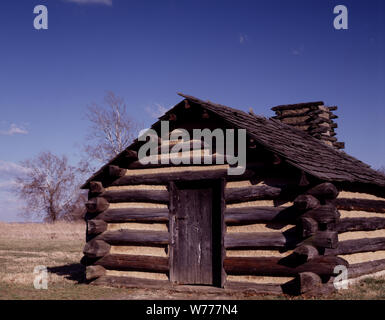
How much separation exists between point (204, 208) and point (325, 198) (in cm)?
286

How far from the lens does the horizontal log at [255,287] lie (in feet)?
29.4

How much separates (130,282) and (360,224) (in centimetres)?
574

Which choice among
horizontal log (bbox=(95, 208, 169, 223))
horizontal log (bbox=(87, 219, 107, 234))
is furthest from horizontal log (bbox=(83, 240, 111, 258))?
horizontal log (bbox=(95, 208, 169, 223))

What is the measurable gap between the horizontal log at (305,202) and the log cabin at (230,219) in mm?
19

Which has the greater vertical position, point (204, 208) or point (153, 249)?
point (204, 208)

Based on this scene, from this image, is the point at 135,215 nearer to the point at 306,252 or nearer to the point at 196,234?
the point at 196,234

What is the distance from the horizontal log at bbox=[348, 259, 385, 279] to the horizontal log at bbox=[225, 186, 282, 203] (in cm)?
258

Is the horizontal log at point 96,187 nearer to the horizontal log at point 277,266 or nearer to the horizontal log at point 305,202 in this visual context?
the horizontal log at point 277,266

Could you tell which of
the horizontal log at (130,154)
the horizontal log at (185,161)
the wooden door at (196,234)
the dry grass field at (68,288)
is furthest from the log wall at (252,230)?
the dry grass field at (68,288)
